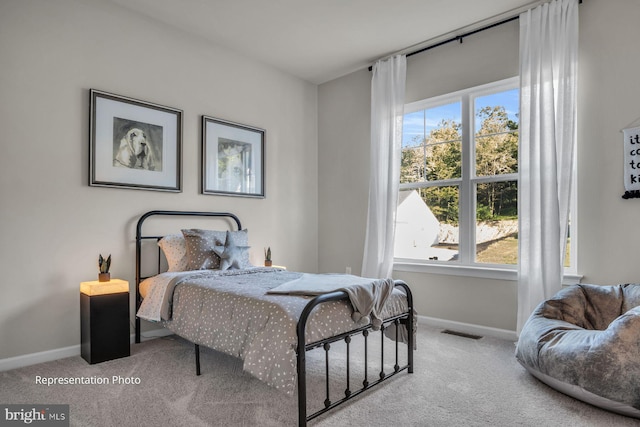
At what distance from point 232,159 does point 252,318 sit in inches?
97.6

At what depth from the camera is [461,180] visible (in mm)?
3912

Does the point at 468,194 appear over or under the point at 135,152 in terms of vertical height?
under

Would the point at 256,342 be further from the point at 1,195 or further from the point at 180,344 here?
the point at 1,195

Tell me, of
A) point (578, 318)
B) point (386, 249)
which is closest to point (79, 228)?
point (386, 249)

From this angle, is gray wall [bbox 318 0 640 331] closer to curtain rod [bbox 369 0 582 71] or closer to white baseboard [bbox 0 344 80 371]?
curtain rod [bbox 369 0 582 71]

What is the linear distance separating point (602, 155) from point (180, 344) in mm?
3781

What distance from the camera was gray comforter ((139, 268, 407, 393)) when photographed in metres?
1.88

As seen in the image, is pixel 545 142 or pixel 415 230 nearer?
pixel 545 142

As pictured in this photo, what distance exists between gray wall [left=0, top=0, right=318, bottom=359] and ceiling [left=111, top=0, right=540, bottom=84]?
27 cm

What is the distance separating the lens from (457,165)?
3977 mm

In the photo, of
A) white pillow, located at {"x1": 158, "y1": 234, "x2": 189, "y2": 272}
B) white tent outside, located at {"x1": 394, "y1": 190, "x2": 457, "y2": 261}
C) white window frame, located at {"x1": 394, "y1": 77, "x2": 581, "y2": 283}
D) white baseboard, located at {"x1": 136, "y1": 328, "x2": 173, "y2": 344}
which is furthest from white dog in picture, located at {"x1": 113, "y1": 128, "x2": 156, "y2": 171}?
white window frame, located at {"x1": 394, "y1": 77, "x2": 581, "y2": 283}

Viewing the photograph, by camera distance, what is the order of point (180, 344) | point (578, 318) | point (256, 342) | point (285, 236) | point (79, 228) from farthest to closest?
point (285, 236), point (180, 344), point (79, 228), point (578, 318), point (256, 342)

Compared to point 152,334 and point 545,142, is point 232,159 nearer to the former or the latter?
point 152,334

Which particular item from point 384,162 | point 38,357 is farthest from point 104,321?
point 384,162
